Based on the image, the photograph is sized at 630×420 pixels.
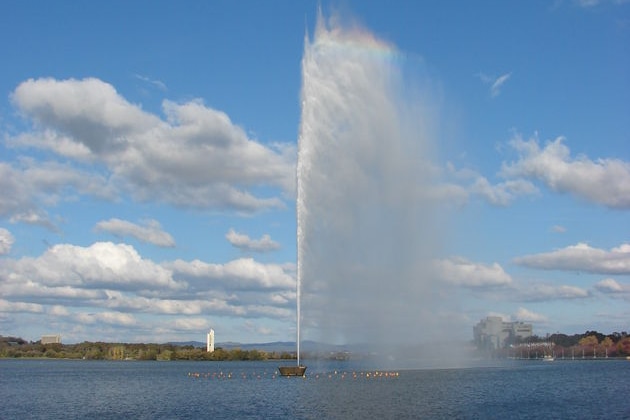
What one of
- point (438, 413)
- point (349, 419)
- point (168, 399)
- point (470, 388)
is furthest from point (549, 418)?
point (168, 399)

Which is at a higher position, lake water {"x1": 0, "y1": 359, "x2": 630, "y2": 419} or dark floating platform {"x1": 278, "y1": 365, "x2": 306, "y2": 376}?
dark floating platform {"x1": 278, "y1": 365, "x2": 306, "y2": 376}

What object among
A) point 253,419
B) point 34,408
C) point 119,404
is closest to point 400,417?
point 253,419

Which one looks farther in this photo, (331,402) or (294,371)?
(294,371)

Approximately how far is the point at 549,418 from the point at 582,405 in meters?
11.3

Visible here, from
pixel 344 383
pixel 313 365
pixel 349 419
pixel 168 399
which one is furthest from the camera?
pixel 313 365

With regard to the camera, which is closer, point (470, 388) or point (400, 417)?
point (400, 417)

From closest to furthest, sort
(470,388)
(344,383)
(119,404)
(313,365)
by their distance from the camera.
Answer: (119,404)
(470,388)
(344,383)
(313,365)

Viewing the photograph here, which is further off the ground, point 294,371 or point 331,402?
point 294,371

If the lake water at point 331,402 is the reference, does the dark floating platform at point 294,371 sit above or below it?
above

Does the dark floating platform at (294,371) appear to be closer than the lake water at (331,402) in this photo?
No

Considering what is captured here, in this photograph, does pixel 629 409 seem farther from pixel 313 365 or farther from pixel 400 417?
pixel 313 365

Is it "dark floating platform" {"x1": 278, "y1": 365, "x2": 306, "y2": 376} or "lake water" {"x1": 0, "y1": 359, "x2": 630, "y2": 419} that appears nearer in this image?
"lake water" {"x1": 0, "y1": 359, "x2": 630, "y2": 419}

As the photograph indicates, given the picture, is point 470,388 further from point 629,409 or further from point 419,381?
point 629,409

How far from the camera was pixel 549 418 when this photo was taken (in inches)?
2031
